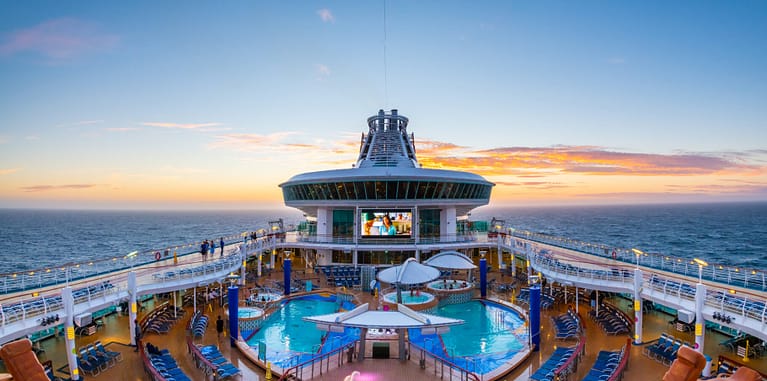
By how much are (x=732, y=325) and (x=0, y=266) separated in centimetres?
8628

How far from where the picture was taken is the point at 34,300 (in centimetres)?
1475

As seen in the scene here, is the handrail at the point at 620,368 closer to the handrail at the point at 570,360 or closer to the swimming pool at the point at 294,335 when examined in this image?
the handrail at the point at 570,360

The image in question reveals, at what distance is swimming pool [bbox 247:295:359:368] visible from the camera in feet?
58.0

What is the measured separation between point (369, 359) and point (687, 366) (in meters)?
9.95

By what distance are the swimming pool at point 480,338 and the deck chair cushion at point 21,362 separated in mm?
12518

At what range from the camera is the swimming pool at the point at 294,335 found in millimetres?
17688

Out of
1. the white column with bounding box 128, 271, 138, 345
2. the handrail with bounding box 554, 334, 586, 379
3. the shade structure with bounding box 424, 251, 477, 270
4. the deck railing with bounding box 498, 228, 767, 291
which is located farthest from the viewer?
the shade structure with bounding box 424, 251, 477, 270

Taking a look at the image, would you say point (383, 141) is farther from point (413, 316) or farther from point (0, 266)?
point (0, 266)

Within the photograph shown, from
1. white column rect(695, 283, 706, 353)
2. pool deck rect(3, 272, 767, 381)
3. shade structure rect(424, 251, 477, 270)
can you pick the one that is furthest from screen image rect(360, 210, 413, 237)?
white column rect(695, 283, 706, 353)

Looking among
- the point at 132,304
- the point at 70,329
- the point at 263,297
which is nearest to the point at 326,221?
the point at 263,297

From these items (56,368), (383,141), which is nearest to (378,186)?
(383,141)

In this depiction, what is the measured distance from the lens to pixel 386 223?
3756cm

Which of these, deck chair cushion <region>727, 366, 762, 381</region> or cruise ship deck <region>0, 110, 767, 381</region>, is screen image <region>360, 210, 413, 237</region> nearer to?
cruise ship deck <region>0, 110, 767, 381</region>

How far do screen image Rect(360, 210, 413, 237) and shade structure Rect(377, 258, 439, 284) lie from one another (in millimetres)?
12783
